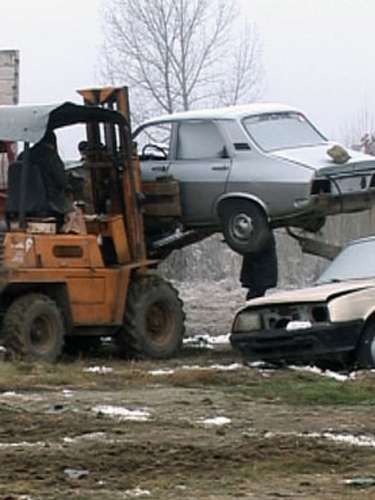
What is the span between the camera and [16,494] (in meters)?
8.38

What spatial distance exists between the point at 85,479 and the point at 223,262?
1927 cm

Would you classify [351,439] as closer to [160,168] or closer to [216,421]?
[216,421]

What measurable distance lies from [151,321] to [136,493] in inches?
358

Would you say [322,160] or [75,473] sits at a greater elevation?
[322,160]

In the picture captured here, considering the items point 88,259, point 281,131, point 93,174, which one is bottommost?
point 88,259

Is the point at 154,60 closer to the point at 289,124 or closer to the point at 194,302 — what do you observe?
the point at 194,302

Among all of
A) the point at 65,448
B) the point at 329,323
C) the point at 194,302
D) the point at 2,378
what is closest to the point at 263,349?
the point at 329,323

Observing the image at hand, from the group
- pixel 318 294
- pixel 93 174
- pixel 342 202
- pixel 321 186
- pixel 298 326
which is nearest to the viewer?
pixel 298 326

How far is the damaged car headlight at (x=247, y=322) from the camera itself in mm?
15133

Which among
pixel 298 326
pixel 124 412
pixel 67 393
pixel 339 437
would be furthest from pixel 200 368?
pixel 339 437

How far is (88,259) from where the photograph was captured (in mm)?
16594

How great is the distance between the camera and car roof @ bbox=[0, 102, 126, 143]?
16.0 m

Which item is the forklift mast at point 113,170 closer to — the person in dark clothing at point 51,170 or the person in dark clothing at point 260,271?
the person in dark clothing at point 51,170

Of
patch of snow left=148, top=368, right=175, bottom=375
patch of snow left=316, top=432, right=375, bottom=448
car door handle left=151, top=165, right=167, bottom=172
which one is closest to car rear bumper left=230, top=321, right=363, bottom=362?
patch of snow left=148, top=368, right=175, bottom=375
